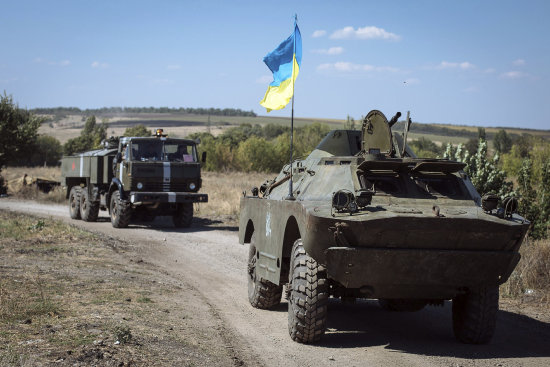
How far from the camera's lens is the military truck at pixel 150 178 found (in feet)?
60.6

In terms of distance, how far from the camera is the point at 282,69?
10.2 m

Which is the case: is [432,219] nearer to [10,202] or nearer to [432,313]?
[432,313]

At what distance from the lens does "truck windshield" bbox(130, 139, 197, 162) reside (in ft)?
61.5

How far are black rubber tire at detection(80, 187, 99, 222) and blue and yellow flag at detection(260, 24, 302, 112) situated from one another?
39.1ft

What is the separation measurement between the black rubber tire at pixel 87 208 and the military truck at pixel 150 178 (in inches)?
23.0

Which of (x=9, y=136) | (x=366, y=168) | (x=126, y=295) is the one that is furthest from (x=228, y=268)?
(x=9, y=136)

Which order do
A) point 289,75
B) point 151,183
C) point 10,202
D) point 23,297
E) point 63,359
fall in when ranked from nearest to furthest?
1. point 63,359
2. point 23,297
3. point 289,75
4. point 151,183
5. point 10,202

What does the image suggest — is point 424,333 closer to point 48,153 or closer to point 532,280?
point 532,280

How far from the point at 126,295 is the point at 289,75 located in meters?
3.73

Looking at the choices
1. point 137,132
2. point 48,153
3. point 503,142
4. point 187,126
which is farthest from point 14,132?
point 187,126

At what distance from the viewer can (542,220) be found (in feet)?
53.9

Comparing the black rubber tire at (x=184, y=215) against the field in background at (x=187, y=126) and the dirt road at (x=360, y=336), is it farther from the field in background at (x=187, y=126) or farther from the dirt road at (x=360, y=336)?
the field in background at (x=187, y=126)

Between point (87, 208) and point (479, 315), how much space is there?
52.4 feet

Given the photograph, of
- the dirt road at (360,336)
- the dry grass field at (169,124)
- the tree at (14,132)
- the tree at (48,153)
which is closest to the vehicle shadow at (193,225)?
the dirt road at (360,336)
